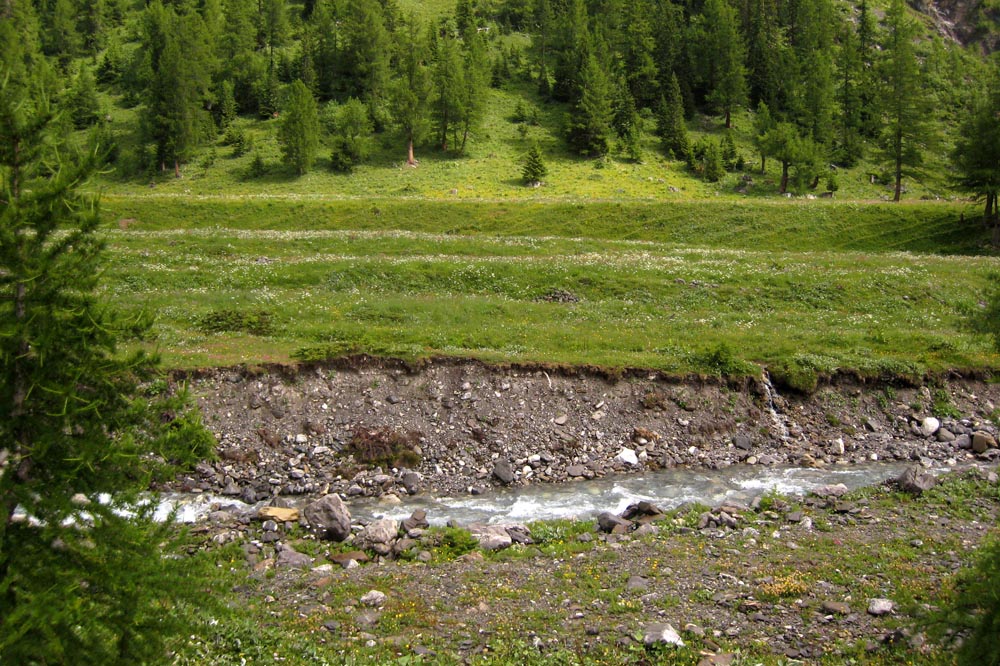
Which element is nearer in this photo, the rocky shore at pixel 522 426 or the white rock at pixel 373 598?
the white rock at pixel 373 598

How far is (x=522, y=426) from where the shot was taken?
79.1ft

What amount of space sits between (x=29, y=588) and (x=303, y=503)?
12645 millimetres

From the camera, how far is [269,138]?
9369 cm

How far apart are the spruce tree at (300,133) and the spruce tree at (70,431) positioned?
251ft

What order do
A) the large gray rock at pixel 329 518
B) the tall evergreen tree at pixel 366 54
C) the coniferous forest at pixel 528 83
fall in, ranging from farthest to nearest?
the tall evergreen tree at pixel 366 54
the coniferous forest at pixel 528 83
the large gray rock at pixel 329 518

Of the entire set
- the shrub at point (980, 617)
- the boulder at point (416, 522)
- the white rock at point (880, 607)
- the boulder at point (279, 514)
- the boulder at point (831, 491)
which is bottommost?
the boulder at point (831, 491)

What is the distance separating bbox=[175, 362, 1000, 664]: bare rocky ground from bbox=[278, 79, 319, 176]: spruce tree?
62.6 m

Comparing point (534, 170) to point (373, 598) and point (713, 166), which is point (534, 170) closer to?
point (713, 166)

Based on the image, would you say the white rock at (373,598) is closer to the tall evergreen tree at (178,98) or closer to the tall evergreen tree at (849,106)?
the tall evergreen tree at (178,98)

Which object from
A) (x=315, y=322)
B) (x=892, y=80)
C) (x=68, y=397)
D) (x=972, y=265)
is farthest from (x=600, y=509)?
(x=892, y=80)

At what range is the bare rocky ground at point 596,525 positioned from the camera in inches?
498

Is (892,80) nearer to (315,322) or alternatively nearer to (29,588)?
(315,322)

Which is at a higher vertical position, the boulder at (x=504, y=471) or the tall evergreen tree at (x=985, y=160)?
the tall evergreen tree at (x=985, y=160)

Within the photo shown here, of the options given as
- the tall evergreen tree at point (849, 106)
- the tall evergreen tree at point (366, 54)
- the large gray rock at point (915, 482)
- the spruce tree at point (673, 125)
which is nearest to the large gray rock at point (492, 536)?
the large gray rock at point (915, 482)
